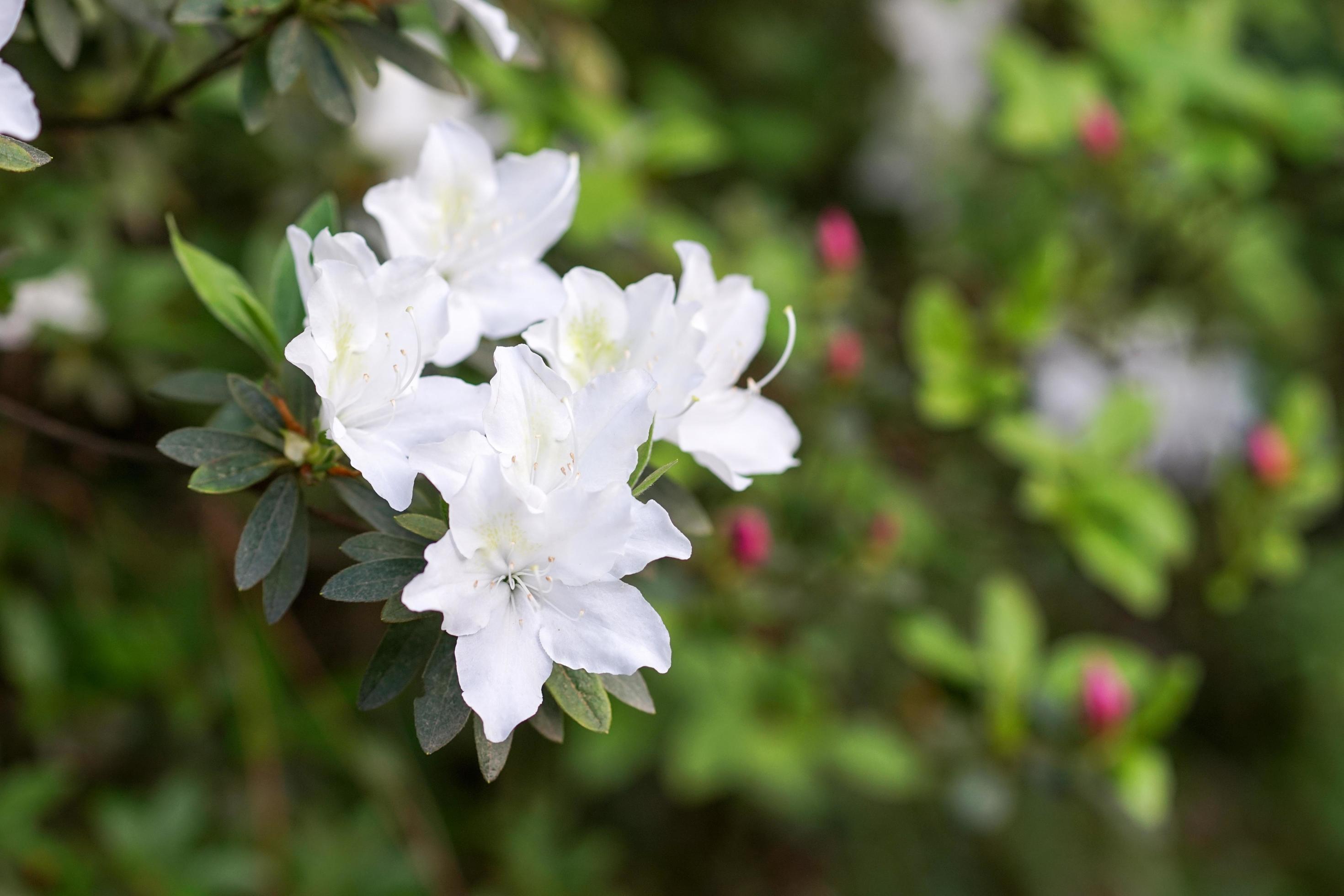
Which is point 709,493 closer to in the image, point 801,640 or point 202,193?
point 801,640

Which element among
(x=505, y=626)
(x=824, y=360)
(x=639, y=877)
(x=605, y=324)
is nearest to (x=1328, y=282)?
(x=824, y=360)

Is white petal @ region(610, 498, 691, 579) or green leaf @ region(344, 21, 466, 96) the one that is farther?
green leaf @ region(344, 21, 466, 96)

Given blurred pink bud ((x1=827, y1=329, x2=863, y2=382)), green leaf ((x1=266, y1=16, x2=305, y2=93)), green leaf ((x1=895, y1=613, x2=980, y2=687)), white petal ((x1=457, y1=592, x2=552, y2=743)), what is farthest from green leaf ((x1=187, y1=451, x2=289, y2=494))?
green leaf ((x1=895, y1=613, x2=980, y2=687))

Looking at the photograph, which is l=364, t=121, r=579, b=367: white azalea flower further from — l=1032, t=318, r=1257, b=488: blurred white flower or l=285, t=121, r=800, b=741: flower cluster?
l=1032, t=318, r=1257, b=488: blurred white flower

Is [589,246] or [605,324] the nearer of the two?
[605,324]

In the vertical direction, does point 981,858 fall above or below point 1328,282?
below

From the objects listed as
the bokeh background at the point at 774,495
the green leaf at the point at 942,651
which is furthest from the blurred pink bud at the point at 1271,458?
the green leaf at the point at 942,651
